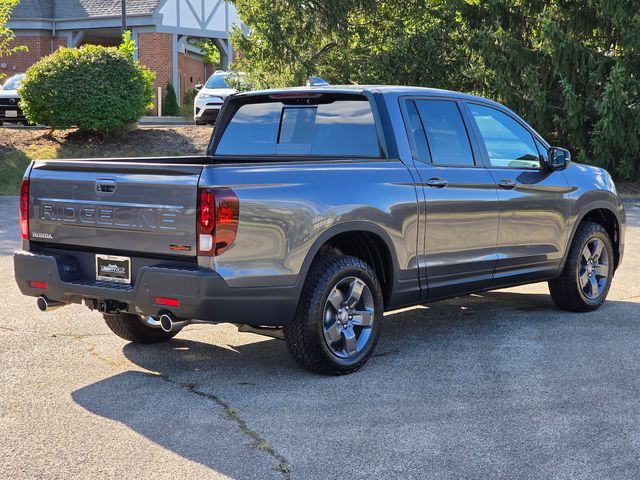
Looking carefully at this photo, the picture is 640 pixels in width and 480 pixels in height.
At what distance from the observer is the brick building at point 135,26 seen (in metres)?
40.9

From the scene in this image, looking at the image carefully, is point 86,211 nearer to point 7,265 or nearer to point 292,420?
point 292,420

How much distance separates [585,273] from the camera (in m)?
8.56

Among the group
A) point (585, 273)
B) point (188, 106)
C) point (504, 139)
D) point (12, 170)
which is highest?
point (504, 139)

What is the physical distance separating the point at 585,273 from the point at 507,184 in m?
1.44

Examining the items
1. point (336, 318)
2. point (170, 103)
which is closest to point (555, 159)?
point (336, 318)

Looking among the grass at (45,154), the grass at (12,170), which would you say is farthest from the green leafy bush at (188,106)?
the grass at (12,170)

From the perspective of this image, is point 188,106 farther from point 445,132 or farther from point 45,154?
point 445,132

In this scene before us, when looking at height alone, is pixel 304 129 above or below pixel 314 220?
above

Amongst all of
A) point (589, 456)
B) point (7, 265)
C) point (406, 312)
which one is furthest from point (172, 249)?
point (7, 265)

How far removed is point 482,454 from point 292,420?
1.08 metres

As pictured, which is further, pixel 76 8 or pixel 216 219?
pixel 76 8

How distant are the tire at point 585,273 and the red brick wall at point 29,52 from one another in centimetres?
3689

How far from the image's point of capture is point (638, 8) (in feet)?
64.1

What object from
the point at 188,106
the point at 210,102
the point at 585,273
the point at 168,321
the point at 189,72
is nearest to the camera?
the point at 168,321
